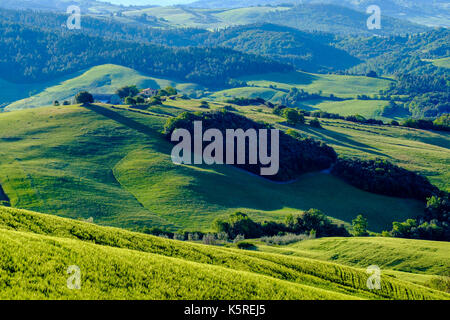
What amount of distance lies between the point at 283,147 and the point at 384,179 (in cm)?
2726

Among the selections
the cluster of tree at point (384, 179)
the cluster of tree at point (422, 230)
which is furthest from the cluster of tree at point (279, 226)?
the cluster of tree at point (384, 179)

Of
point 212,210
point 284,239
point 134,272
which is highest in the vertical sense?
point 134,272

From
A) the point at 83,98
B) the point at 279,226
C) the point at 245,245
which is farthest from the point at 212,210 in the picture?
the point at 83,98

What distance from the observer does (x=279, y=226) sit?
74.8m

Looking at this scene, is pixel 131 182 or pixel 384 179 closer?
pixel 131 182

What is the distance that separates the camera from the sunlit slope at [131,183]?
245 feet

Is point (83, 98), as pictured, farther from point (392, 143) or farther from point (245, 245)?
point (392, 143)

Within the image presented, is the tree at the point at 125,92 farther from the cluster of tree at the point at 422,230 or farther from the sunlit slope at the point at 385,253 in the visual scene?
the sunlit slope at the point at 385,253

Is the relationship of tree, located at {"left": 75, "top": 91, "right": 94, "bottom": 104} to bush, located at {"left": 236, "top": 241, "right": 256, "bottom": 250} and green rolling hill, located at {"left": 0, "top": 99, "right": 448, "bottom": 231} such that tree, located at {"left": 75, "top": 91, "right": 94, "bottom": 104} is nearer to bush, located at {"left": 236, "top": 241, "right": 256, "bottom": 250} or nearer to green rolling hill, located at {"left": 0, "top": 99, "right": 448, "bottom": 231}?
green rolling hill, located at {"left": 0, "top": 99, "right": 448, "bottom": 231}

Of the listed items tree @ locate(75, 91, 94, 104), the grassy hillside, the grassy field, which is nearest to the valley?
the grassy field

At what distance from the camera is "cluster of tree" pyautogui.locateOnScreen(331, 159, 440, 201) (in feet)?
347

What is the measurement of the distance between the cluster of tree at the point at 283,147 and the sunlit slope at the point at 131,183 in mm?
3787

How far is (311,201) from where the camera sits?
9581 cm
